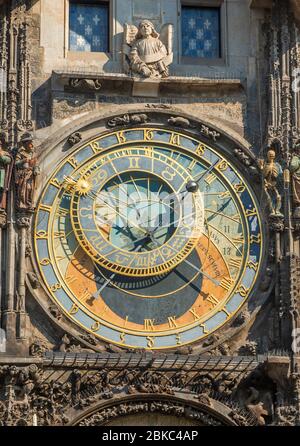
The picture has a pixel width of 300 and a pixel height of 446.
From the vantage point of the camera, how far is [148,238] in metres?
27.6

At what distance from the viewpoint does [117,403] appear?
2661 centimetres

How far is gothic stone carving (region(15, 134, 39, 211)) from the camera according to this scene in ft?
89.8

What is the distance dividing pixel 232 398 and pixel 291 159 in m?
3.52

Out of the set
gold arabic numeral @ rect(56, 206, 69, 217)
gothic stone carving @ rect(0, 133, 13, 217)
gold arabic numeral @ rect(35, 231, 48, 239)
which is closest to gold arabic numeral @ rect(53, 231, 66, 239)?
gold arabic numeral @ rect(35, 231, 48, 239)

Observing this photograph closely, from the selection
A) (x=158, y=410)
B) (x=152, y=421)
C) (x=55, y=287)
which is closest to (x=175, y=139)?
(x=55, y=287)

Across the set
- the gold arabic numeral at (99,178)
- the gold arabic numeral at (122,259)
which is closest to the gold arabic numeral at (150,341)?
the gold arabic numeral at (122,259)

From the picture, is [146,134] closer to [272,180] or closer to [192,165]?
[192,165]

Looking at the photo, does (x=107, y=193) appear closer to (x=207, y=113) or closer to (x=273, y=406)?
(x=207, y=113)

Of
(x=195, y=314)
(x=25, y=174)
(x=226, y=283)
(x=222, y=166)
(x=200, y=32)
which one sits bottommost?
(x=195, y=314)

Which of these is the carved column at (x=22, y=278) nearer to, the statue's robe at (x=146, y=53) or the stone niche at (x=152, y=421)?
the stone niche at (x=152, y=421)

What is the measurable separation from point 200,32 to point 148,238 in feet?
10.9

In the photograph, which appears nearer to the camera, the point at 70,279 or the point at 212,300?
the point at 70,279

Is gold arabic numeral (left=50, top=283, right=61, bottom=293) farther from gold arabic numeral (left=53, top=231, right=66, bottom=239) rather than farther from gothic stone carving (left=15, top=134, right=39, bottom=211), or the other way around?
gothic stone carving (left=15, top=134, right=39, bottom=211)
